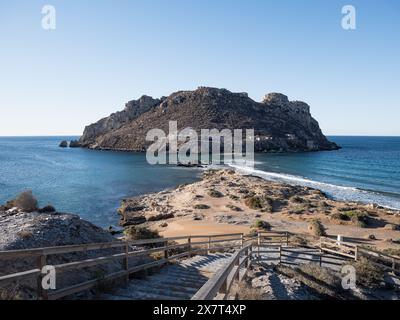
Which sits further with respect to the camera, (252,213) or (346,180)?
(346,180)

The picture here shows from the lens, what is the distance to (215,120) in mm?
142375

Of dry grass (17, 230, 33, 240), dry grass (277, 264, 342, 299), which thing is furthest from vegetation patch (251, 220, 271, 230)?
dry grass (17, 230, 33, 240)

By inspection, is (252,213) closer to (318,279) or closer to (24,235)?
(318,279)

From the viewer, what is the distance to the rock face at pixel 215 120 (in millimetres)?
137500

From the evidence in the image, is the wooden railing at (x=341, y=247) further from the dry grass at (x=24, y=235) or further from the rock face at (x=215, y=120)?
the rock face at (x=215, y=120)

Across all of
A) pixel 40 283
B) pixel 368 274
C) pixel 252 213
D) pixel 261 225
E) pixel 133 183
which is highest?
pixel 40 283

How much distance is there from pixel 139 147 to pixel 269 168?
66.2m

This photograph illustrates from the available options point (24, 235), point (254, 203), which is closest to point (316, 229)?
point (254, 203)

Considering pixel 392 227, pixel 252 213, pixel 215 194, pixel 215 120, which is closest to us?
pixel 392 227

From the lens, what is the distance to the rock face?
137500 millimetres

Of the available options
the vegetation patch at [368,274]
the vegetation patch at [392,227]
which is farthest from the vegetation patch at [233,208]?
the vegetation patch at [368,274]

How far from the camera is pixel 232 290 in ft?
22.6

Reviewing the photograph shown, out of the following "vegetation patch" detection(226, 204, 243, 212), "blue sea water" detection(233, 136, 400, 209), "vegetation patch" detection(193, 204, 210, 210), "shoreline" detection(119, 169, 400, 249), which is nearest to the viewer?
"shoreline" detection(119, 169, 400, 249)

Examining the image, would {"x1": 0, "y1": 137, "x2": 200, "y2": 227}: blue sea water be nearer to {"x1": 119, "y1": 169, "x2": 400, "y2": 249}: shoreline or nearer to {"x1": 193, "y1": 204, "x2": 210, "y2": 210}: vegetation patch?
{"x1": 119, "y1": 169, "x2": 400, "y2": 249}: shoreline
